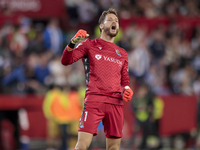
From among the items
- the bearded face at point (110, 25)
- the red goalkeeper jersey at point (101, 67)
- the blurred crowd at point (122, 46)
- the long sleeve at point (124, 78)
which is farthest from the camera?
the blurred crowd at point (122, 46)

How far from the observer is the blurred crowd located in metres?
10.4

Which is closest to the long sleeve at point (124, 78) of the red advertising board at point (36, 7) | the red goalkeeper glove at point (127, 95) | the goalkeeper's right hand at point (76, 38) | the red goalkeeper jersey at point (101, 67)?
the red goalkeeper jersey at point (101, 67)

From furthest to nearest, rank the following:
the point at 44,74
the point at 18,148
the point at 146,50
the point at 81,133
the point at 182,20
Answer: the point at 182,20 < the point at 146,50 < the point at 44,74 < the point at 18,148 < the point at 81,133

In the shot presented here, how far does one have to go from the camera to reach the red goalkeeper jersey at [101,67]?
191 inches

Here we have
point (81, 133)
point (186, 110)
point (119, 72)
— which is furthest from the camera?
point (186, 110)

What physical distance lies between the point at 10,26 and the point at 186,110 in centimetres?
592

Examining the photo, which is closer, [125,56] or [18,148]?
[125,56]

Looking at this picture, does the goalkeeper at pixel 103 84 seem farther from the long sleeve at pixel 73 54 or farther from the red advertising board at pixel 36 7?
the red advertising board at pixel 36 7

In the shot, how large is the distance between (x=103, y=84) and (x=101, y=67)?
0.23 m

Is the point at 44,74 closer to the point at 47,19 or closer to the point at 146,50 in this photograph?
the point at 47,19

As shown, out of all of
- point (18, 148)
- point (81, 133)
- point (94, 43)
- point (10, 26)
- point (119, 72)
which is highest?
point (10, 26)

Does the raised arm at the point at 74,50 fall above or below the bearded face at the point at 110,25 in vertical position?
below

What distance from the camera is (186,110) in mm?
11344

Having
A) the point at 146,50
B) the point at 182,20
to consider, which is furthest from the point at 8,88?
the point at 182,20
